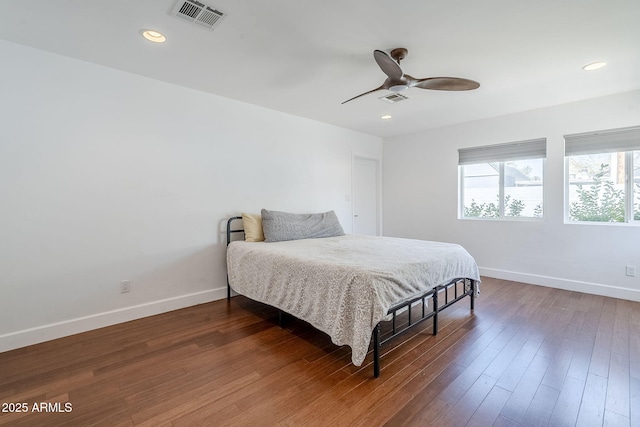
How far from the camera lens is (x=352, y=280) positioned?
75.2 inches

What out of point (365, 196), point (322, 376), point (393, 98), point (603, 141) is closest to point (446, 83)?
point (393, 98)

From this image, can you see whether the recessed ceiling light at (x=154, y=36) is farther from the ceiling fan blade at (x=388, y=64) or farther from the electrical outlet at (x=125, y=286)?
the electrical outlet at (x=125, y=286)

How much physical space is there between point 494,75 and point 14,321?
4789 millimetres

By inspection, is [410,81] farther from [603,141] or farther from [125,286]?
[125,286]

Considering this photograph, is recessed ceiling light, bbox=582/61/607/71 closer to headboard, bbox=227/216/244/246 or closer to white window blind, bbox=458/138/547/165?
white window blind, bbox=458/138/547/165

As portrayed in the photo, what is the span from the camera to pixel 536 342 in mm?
2295

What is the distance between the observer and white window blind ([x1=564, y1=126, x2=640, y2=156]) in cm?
327

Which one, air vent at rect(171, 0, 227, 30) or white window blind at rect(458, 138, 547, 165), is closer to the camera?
air vent at rect(171, 0, 227, 30)

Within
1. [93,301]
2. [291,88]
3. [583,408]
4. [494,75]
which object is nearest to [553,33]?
[494,75]

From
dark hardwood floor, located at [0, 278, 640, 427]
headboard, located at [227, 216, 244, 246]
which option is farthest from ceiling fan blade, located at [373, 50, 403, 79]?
headboard, located at [227, 216, 244, 246]

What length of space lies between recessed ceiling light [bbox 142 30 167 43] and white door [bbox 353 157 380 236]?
11.4 ft

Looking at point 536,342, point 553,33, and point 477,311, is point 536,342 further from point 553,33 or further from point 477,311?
point 553,33

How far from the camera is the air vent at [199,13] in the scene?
1.81 m

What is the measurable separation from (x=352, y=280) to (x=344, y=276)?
83 millimetres
